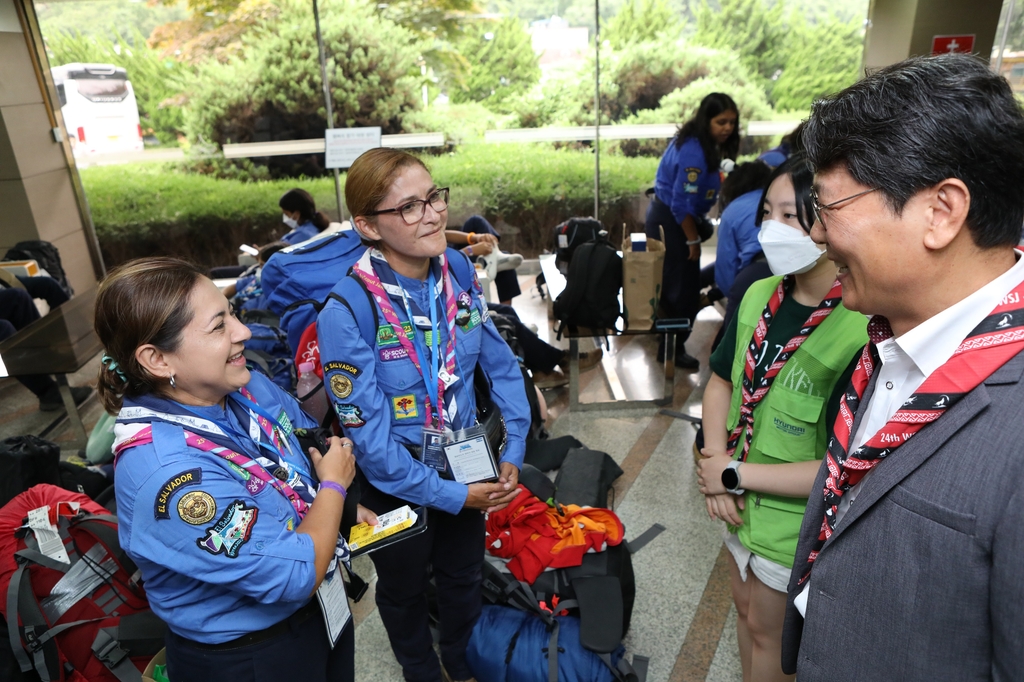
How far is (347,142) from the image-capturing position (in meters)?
4.73

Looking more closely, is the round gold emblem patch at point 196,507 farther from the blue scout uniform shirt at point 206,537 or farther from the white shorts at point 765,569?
the white shorts at point 765,569

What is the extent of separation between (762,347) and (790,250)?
0.24 meters

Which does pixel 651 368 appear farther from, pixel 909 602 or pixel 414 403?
pixel 909 602

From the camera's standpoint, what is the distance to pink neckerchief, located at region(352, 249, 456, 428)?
1653mm

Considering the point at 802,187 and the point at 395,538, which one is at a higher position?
the point at 802,187

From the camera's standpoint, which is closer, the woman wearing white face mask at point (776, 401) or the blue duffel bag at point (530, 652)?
the woman wearing white face mask at point (776, 401)

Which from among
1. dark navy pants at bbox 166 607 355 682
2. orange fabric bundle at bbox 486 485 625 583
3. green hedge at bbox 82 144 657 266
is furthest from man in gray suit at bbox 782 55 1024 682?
green hedge at bbox 82 144 657 266

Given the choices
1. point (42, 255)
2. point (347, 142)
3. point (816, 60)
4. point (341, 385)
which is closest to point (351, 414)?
point (341, 385)

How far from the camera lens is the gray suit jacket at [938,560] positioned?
732 mm

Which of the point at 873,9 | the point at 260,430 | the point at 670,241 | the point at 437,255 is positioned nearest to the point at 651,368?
the point at 670,241

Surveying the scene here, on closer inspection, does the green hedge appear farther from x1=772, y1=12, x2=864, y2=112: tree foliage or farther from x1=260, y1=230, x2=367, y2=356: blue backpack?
x1=260, y1=230, x2=367, y2=356: blue backpack

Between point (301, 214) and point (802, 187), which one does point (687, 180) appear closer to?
point (301, 214)

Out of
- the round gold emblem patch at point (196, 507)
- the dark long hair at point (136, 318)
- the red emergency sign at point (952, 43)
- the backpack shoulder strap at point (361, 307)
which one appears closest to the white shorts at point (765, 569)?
the backpack shoulder strap at point (361, 307)

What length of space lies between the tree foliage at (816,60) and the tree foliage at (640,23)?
4.70ft
